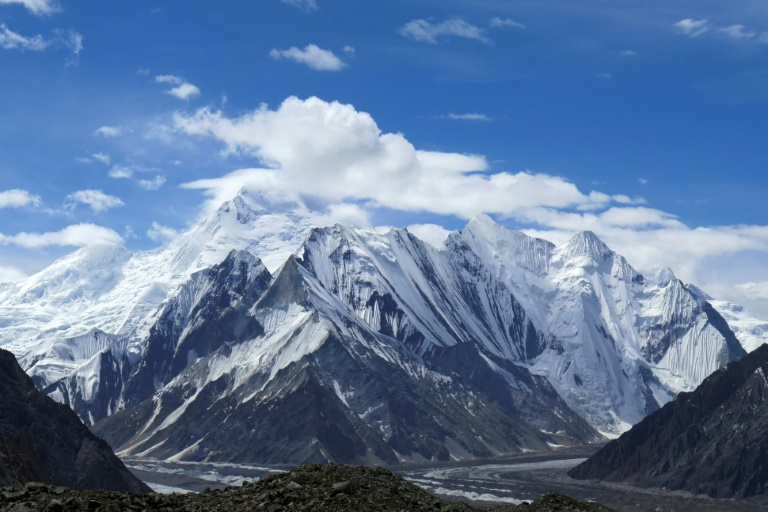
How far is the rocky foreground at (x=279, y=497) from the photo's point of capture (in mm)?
59000

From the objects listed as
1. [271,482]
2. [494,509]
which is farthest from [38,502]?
[494,509]

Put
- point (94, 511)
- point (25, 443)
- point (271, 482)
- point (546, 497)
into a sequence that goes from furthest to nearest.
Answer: point (25, 443), point (546, 497), point (271, 482), point (94, 511)

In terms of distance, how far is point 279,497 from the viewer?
64125 millimetres

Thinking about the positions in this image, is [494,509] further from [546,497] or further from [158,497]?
[158,497]

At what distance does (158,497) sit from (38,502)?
8.25 meters

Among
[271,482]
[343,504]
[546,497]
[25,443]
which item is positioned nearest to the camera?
[343,504]

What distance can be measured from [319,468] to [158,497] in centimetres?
1093

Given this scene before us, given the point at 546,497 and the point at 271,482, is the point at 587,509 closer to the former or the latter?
the point at 546,497

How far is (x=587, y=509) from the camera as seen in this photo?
3150 inches

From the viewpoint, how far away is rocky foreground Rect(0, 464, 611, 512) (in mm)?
59000

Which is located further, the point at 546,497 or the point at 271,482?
the point at 546,497

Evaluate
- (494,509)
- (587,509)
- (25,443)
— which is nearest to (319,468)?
(494,509)

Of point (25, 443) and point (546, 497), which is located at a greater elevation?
point (25, 443)

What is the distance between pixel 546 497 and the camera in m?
85.1
